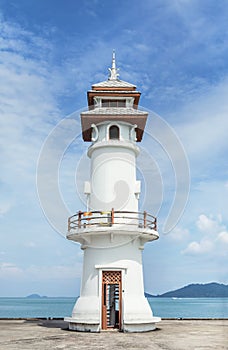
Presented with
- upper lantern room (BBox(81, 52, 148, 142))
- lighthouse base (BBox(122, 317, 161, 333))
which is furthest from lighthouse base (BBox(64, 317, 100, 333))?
upper lantern room (BBox(81, 52, 148, 142))

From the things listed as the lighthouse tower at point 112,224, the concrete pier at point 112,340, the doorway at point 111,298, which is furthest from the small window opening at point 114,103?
the concrete pier at point 112,340

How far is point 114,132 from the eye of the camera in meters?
21.0

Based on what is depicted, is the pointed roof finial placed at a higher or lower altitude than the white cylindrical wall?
higher

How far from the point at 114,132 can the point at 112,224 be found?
5.37 meters

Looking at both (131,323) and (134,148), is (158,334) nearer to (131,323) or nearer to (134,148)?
(131,323)

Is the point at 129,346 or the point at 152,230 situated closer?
the point at 129,346

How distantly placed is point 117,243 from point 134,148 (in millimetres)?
4955

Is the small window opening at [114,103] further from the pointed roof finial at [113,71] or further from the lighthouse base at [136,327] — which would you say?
the lighthouse base at [136,327]

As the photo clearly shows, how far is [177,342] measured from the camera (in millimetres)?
14273

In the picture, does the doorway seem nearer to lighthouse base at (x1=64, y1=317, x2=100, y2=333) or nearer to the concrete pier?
lighthouse base at (x1=64, y1=317, x2=100, y2=333)

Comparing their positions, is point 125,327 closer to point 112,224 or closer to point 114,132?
point 112,224

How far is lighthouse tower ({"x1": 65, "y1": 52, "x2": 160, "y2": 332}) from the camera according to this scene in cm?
1770

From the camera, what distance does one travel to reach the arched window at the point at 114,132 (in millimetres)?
20906

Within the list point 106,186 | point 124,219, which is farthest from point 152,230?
point 106,186
